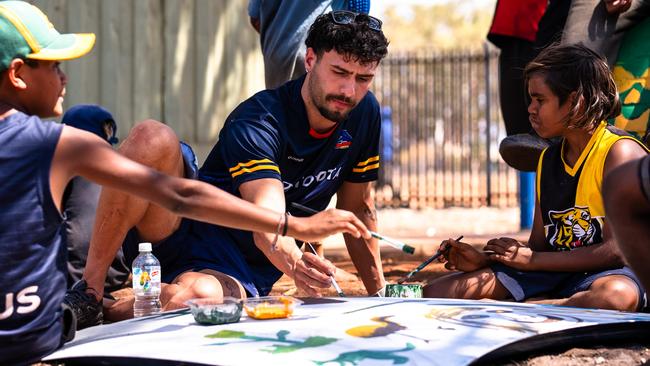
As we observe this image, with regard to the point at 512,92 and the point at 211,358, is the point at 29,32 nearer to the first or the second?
the point at 211,358

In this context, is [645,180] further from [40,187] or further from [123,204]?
[123,204]

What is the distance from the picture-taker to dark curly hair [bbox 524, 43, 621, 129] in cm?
455

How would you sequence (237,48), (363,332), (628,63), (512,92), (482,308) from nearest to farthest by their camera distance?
(363,332), (482,308), (628,63), (512,92), (237,48)

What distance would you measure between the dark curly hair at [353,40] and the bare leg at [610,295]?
4.18 feet

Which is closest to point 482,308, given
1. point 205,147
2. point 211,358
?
point 211,358

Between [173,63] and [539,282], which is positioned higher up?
[173,63]

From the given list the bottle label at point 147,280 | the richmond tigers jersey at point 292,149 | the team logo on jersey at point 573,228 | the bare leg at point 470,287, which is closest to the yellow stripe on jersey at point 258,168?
the richmond tigers jersey at point 292,149

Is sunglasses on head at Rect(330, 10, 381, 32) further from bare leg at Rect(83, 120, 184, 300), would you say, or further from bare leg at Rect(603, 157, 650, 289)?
bare leg at Rect(603, 157, 650, 289)

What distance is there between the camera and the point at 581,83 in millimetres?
4598

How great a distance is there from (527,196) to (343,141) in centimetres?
522

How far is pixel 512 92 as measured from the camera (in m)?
6.48

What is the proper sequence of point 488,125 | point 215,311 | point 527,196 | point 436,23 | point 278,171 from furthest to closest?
point 436,23
point 488,125
point 527,196
point 278,171
point 215,311

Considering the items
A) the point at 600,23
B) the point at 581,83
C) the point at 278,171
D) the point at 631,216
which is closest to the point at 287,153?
the point at 278,171

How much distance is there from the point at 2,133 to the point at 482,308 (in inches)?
70.8
